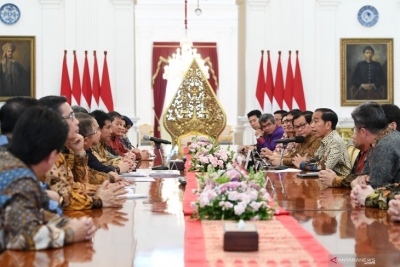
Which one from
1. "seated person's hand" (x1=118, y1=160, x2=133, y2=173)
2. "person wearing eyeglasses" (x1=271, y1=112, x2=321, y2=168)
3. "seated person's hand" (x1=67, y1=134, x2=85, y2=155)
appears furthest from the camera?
"person wearing eyeglasses" (x1=271, y1=112, x2=321, y2=168)

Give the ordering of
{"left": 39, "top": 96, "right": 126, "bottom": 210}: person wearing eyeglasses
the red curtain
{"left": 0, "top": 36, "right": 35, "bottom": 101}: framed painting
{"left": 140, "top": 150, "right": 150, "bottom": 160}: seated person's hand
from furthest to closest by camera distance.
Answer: the red curtain → {"left": 0, "top": 36, "right": 35, "bottom": 101}: framed painting → {"left": 140, "top": 150, "right": 150, "bottom": 160}: seated person's hand → {"left": 39, "top": 96, "right": 126, "bottom": 210}: person wearing eyeglasses

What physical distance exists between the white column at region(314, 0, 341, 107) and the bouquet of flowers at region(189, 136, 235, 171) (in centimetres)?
737

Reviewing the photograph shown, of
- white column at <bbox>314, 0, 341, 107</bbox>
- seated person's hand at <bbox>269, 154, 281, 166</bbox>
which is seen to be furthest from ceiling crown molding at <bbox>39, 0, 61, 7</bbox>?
seated person's hand at <bbox>269, 154, 281, 166</bbox>

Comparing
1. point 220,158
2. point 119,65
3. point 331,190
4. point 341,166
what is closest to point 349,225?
point 331,190

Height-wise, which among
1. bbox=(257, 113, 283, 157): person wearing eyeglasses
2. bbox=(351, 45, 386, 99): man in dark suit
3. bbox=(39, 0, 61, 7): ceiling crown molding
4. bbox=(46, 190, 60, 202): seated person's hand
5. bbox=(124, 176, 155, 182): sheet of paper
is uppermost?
bbox=(39, 0, 61, 7): ceiling crown molding

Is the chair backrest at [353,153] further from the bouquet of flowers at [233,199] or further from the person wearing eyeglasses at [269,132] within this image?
the bouquet of flowers at [233,199]

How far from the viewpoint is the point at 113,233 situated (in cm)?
304

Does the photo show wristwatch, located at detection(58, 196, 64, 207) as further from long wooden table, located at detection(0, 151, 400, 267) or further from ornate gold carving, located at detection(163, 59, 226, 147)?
ornate gold carving, located at detection(163, 59, 226, 147)

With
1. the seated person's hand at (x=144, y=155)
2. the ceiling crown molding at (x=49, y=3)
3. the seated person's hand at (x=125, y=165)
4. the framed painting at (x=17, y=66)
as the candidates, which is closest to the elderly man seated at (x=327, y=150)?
the seated person's hand at (x=125, y=165)

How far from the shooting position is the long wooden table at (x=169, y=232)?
2490 mm

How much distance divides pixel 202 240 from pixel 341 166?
3651 millimetres

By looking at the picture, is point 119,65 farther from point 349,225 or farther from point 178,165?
point 349,225

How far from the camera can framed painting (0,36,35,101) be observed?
503 inches

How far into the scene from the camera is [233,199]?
2.93m
